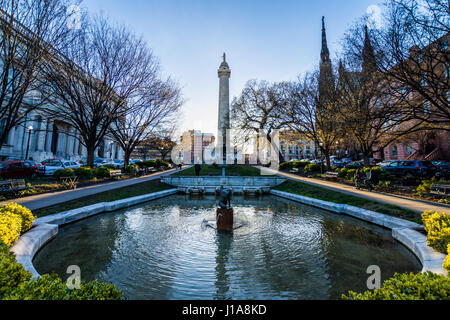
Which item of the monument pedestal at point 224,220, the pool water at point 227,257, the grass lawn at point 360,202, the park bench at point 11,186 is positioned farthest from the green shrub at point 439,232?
the park bench at point 11,186

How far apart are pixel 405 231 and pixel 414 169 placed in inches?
648

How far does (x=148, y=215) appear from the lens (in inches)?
367

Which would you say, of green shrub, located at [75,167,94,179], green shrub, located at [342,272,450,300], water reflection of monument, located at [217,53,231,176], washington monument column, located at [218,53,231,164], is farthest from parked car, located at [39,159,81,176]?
green shrub, located at [342,272,450,300]

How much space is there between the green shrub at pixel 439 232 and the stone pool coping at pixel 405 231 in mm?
142

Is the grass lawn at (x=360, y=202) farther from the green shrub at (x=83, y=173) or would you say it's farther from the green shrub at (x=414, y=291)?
the green shrub at (x=83, y=173)

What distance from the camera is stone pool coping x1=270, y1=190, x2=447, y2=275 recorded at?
166 inches

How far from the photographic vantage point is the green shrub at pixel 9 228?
14.4 feet

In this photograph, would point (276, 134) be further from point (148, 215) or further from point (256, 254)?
point (256, 254)

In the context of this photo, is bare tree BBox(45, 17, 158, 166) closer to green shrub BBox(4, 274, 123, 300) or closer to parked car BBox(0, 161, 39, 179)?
parked car BBox(0, 161, 39, 179)

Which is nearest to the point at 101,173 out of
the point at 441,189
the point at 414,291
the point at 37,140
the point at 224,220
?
the point at 224,220

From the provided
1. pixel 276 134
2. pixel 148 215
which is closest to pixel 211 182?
pixel 148 215

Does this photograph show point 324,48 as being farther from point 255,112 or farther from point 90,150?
point 90,150

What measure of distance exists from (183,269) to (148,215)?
5.40 meters
